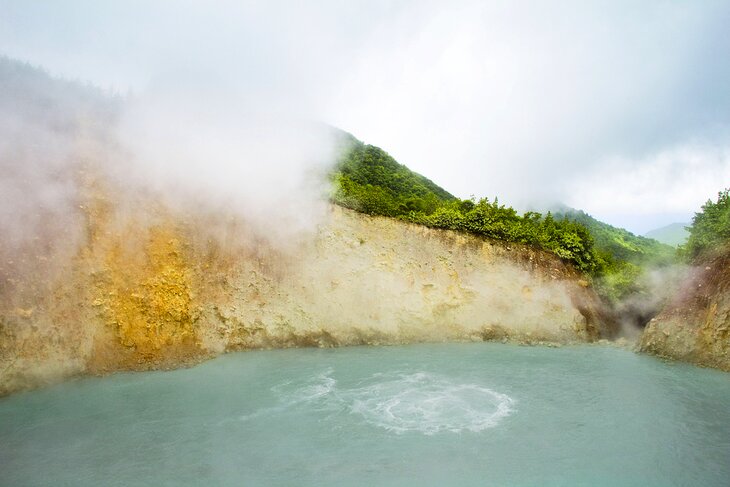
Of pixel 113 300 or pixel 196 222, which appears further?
pixel 196 222

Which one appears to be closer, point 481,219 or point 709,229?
point 709,229

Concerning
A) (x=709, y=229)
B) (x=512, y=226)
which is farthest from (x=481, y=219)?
(x=709, y=229)

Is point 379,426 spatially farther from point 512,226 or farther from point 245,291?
point 512,226

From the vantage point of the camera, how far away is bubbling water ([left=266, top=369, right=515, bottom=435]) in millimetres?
12312

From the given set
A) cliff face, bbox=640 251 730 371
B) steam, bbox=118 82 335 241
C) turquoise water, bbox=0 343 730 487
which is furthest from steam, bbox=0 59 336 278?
cliff face, bbox=640 251 730 371

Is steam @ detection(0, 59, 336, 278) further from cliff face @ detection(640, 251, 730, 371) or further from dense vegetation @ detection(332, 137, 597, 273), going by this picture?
cliff face @ detection(640, 251, 730, 371)

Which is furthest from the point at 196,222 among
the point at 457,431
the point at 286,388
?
the point at 457,431

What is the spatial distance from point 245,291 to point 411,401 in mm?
10021

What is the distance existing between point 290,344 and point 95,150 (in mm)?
12465

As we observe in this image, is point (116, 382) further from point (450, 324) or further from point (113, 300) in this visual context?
point (450, 324)

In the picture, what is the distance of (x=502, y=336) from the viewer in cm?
2216

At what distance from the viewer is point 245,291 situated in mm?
20672

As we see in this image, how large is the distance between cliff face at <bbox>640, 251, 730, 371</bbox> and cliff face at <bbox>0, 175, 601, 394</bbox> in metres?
3.68

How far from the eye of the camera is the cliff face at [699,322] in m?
17.2
